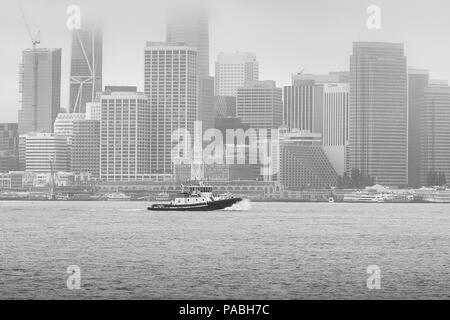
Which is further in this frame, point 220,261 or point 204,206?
point 204,206

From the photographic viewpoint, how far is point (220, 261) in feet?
297

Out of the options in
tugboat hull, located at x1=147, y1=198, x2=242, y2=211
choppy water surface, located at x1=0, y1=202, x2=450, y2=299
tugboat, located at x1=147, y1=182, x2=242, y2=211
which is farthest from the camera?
tugboat, located at x1=147, y1=182, x2=242, y2=211

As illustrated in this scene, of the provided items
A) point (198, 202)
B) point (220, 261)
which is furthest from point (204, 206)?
point (220, 261)

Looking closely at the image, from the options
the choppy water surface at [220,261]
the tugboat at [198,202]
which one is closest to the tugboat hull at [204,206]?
the tugboat at [198,202]

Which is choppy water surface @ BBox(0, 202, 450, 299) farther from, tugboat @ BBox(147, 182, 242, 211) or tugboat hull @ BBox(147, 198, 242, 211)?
tugboat @ BBox(147, 182, 242, 211)

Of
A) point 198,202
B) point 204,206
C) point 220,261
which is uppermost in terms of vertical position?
point 198,202

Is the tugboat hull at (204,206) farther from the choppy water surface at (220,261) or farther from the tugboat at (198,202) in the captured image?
the choppy water surface at (220,261)

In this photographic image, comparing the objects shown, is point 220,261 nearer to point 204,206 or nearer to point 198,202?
point 198,202

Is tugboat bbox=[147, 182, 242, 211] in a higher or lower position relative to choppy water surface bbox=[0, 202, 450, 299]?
higher

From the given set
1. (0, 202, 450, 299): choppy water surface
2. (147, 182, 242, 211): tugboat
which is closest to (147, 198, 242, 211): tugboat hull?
(147, 182, 242, 211): tugboat

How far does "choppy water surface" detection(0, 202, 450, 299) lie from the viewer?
236 ft
